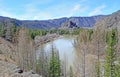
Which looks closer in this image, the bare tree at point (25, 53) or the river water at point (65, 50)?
the bare tree at point (25, 53)

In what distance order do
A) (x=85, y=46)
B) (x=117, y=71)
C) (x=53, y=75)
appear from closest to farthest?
(x=117, y=71) < (x=85, y=46) < (x=53, y=75)

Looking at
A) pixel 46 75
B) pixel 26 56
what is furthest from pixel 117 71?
pixel 26 56

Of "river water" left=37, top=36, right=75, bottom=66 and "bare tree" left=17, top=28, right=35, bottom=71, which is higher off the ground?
"bare tree" left=17, top=28, right=35, bottom=71

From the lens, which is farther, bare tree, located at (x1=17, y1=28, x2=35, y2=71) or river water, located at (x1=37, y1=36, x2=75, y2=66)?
river water, located at (x1=37, y1=36, x2=75, y2=66)

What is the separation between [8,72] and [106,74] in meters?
21.8

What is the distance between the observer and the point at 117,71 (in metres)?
43.3

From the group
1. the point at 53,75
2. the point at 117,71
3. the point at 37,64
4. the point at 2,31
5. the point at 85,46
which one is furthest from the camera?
the point at 2,31

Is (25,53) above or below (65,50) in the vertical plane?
above

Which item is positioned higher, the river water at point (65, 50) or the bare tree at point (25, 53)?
the bare tree at point (25, 53)

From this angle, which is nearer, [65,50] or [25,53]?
[25,53]

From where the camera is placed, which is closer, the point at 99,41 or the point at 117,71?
the point at 117,71

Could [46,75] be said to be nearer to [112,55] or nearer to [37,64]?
[37,64]

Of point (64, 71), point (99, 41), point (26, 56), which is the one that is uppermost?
point (99, 41)

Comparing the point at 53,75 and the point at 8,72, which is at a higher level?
the point at 8,72
